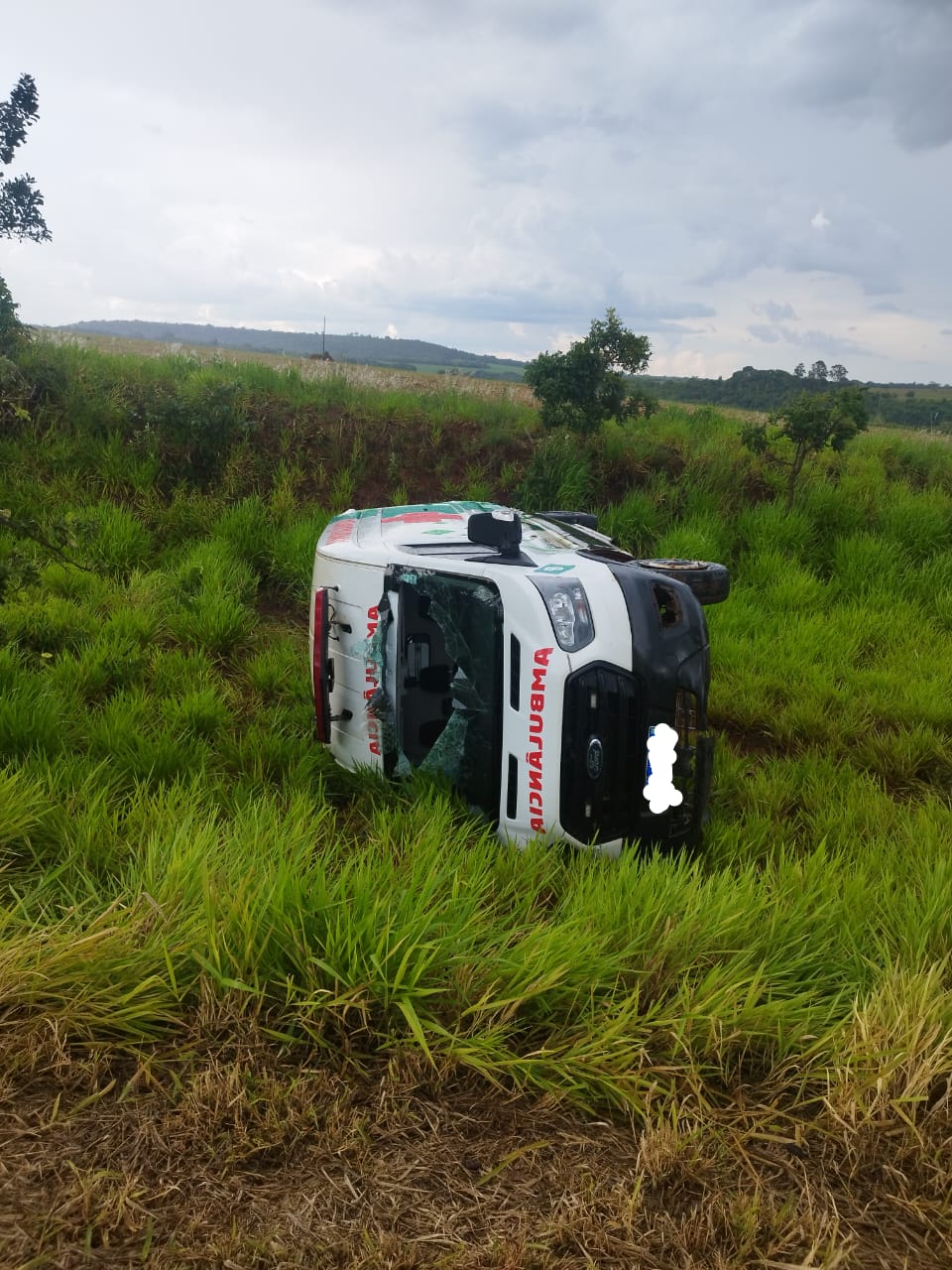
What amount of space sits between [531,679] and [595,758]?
0.44 metres

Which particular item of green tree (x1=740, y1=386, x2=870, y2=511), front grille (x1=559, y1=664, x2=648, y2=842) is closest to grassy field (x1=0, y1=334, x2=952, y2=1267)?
front grille (x1=559, y1=664, x2=648, y2=842)

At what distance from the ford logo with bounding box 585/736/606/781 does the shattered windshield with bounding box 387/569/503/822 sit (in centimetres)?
45

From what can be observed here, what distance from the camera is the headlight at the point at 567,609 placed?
11.4 feet

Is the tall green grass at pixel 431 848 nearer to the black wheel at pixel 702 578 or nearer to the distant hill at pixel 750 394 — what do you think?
the black wheel at pixel 702 578

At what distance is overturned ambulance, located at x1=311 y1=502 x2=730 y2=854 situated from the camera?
3402mm

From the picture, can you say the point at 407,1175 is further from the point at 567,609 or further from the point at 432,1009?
the point at 567,609

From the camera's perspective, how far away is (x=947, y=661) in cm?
669

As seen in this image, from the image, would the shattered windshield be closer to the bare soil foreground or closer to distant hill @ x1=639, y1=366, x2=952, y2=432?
the bare soil foreground

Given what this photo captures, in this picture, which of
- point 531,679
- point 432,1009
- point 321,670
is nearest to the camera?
point 432,1009

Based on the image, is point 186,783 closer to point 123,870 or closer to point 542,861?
point 123,870

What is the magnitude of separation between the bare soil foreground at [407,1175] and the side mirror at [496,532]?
2.50 m

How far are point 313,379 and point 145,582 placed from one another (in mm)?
5684

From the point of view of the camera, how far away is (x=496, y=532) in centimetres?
406

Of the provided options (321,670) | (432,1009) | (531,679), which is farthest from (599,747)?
(321,670)
